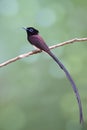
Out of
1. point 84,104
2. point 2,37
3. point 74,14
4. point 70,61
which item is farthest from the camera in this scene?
point 2,37

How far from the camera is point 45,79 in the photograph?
5.26m

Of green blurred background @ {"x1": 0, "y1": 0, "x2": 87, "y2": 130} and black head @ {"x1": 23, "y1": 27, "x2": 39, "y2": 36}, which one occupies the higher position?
black head @ {"x1": 23, "y1": 27, "x2": 39, "y2": 36}

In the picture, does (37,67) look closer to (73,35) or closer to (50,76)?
(50,76)

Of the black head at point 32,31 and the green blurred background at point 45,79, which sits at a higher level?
the black head at point 32,31

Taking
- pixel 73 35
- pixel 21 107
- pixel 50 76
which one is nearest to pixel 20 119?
pixel 21 107

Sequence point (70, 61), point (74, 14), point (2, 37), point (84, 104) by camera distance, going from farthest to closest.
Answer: point (2, 37) → point (74, 14) → point (70, 61) → point (84, 104)

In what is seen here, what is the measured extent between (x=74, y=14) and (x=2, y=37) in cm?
91

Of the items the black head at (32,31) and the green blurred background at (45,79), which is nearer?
the black head at (32,31)

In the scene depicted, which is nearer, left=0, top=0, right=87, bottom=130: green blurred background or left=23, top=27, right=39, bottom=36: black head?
left=23, top=27, right=39, bottom=36: black head

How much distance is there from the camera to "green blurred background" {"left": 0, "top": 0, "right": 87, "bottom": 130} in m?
4.81

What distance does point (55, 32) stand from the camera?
5504 millimetres

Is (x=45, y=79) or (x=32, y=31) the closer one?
(x=32, y=31)

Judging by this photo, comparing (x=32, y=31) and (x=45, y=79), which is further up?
(x=32, y=31)

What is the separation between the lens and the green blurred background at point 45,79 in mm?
4809
